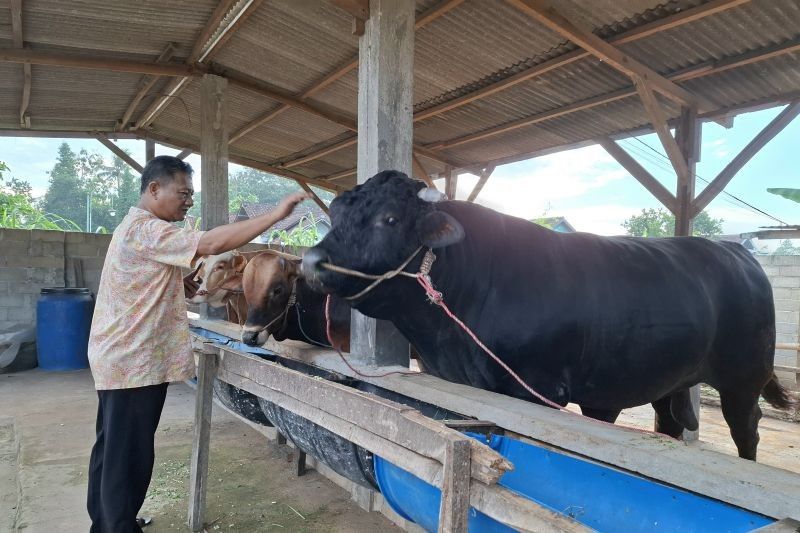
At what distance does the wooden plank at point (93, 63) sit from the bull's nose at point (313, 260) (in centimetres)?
457

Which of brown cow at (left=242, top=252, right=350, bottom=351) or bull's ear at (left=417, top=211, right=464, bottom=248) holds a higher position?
bull's ear at (left=417, top=211, right=464, bottom=248)

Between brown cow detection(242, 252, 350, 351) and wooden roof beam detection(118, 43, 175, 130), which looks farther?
wooden roof beam detection(118, 43, 175, 130)

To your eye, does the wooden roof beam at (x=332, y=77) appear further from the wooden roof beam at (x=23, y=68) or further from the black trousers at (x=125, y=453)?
the black trousers at (x=125, y=453)

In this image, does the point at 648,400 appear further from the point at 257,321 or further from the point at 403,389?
the point at 257,321

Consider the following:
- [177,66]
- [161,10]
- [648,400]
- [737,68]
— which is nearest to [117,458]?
[648,400]

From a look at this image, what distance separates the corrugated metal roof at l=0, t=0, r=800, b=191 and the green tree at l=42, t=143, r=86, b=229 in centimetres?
4318

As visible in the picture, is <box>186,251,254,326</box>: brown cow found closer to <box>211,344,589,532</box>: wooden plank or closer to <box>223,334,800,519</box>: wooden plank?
<box>211,344,589,532</box>: wooden plank

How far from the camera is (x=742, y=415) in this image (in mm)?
3535

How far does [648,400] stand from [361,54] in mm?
2454

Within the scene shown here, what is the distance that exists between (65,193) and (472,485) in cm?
5220

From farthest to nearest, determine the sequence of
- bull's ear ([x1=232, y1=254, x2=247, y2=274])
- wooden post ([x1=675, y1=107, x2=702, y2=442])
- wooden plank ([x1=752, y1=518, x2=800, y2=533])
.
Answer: wooden post ([x1=675, y1=107, x2=702, y2=442]), bull's ear ([x1=232, y1=254, x2=247, y2=274]), wooden plank ([x1=752, y1=518, x2=800, y2=533])

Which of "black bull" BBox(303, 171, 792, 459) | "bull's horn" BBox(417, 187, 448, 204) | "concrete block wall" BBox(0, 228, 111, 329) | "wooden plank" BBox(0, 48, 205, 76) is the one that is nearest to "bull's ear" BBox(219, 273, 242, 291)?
"black bull" BBox(303, 171, 792, 459)

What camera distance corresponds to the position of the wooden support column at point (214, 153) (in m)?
5.83

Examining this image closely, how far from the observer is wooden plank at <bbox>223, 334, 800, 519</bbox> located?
1188mm
